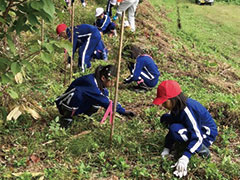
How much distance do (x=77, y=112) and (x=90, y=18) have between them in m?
5.34

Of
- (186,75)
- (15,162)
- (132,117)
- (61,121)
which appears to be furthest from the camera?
(186,75)

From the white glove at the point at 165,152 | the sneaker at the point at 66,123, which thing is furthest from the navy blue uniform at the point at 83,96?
the white glove at the point at 165,152

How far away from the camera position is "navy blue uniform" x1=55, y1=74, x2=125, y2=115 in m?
3.54

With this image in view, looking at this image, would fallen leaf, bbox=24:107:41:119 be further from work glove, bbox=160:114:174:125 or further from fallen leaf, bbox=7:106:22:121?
work glove, bbox=160:114:174:125

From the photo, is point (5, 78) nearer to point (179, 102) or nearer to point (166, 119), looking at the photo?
point (179, 102)

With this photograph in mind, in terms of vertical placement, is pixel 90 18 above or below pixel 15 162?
above

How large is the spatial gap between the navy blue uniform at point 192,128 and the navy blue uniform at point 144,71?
6.65ft

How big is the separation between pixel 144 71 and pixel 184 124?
2.38 metres

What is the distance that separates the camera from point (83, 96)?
11.9 feet

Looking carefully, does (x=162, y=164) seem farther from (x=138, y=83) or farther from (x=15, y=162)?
(x=138, y=83)

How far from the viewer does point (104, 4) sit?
10844 mm

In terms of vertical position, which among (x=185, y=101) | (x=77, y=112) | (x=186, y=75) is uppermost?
(x=185, y=101)

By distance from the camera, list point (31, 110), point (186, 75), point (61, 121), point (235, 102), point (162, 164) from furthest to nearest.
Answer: point (186, 75) < point (235, 102) < point (61, 121) < point (31, 110) < point (162, 164)

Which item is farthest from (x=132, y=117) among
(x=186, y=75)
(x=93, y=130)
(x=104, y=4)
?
(x=104, y=4)
